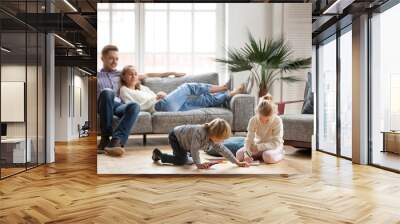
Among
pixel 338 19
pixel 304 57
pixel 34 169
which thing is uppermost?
pixel 338 19

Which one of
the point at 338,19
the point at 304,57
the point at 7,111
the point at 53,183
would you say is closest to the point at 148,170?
the point at 53,183

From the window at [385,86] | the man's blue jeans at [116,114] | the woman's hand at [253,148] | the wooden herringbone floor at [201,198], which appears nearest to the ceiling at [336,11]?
the window at [385,86]

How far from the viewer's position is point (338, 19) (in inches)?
262

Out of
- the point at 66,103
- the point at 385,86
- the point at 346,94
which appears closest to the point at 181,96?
the point at 385,86

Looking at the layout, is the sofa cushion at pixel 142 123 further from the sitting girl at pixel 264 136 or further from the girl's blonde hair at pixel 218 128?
the sitting girl at pixel 264 136

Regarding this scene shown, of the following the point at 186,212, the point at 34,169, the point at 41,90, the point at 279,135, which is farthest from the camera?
the point at 41,90

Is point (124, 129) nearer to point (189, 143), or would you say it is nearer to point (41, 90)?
point (189, 143)

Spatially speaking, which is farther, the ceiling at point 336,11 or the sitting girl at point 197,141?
the ceiling at point 336,11

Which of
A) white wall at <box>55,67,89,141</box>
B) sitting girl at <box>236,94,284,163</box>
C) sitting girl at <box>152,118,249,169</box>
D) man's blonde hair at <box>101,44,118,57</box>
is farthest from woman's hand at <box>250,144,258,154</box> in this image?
white wall at <box>55,67,89,141</box>

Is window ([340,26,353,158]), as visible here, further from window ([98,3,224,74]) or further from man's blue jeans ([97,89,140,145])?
man's blue jeans ([97,89,140,145])

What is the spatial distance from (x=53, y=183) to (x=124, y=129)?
1.02 metres

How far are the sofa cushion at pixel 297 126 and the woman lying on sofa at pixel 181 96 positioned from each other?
2.22ft

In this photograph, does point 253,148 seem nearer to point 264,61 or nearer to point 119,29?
point 264,61

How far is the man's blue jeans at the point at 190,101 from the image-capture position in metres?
5.09
